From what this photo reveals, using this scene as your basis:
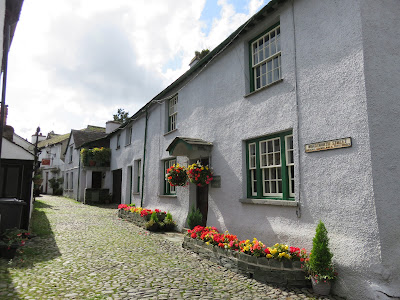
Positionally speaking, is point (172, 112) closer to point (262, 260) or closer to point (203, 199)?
point (203, 199)

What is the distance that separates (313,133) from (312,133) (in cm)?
3

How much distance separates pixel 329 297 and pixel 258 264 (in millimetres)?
1341

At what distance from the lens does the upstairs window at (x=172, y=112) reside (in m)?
12.8

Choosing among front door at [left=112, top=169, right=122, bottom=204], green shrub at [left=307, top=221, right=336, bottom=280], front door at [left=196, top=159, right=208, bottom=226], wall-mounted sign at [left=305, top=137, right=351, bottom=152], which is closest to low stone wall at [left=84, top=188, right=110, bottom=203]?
front door at [left=112, top=169, right=122, bottom=204]

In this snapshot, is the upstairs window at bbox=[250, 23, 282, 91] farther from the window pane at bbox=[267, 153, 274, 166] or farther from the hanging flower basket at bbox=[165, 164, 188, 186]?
the hanging flower basket at bbox=[165, 164, 188, 186]

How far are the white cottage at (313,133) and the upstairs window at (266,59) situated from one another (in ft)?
0.09

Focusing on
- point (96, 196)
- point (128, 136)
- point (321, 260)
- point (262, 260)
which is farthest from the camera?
point (96, 196)

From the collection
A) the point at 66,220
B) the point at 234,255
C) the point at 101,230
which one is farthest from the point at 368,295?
the point at 66,220

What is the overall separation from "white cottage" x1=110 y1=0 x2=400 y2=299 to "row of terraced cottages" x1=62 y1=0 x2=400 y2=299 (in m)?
0.02

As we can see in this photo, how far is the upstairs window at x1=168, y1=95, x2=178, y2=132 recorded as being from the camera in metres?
12.8

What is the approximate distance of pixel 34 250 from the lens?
7746 mm

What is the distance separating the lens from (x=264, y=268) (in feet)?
18.2

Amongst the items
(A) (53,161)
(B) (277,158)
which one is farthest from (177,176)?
(A) (53,161)

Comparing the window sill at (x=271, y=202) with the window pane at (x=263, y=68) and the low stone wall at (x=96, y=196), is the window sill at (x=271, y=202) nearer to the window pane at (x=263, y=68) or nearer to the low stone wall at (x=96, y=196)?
the window pane at (x=263, y=68)
